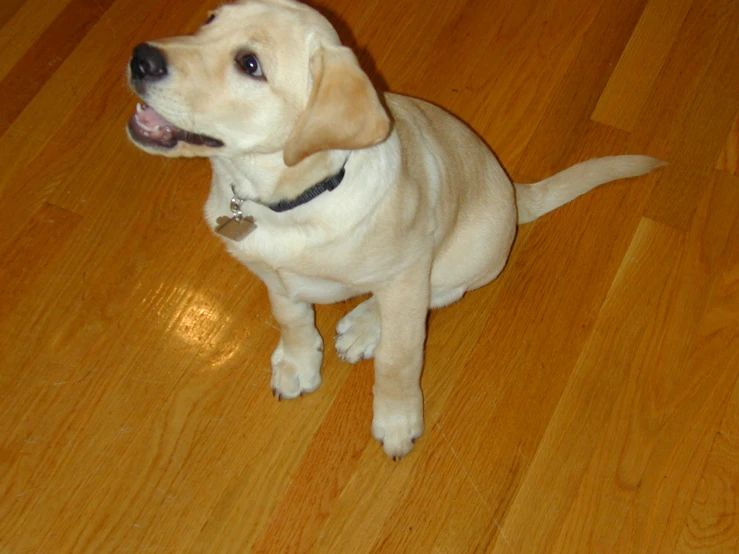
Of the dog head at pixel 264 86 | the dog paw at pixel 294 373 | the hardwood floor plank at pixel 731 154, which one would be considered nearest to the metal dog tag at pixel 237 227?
the dog head at pixel 264 86

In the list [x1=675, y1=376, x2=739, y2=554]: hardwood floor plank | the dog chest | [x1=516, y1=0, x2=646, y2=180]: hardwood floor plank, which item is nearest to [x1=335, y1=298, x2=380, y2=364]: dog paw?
the dog chest

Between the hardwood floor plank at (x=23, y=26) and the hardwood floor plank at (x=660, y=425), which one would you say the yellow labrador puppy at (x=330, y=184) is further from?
the hardwood floor plank at (x=23, y=26)

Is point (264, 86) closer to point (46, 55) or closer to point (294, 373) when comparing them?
point (294, 373)

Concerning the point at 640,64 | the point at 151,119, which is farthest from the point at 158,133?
the point at 640,64

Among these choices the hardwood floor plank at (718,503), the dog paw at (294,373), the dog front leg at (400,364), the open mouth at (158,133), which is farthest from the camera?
the dog paw at (294,373)

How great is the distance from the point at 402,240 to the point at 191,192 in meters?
1.15

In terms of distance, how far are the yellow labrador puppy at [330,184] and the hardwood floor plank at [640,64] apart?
50cm

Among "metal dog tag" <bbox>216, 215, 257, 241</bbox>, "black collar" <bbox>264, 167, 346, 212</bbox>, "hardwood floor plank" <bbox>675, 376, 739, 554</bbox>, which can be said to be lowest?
"hardwood floor plank" <bbox>675, 376, 739, 554</bbox>

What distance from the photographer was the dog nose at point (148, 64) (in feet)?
4.74

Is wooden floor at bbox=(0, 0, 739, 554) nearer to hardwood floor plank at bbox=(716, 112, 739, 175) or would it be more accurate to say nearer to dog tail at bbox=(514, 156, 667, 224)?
hardwood floor plank at bbox=(716, 112, 739, 175)

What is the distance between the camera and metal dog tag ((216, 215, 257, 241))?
1761 millimetres

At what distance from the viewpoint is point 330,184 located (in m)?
1.63

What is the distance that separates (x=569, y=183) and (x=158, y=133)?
54.9 inches

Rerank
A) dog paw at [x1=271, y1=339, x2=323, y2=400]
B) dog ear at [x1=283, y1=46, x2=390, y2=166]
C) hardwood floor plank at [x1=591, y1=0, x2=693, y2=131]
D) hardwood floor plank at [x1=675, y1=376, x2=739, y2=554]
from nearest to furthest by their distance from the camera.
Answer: dog ear at [x1=283, y1=46, x2=390, y2=166]
hardwood floor plank at [x1=675, y1=376, x2=739, y2=554]
dog paw at [x1=271, y1=339, x2=323, y2=400]
hardwood floor plank at [x1=591, y1=0, x2=693, y2=131]
